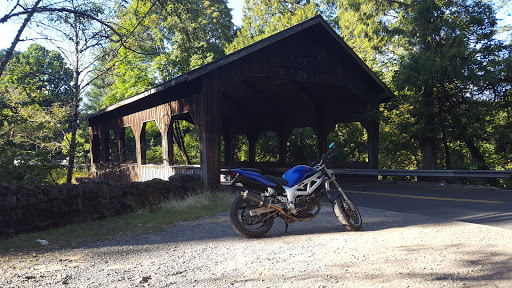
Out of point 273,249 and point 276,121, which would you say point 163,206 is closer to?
point 273,249

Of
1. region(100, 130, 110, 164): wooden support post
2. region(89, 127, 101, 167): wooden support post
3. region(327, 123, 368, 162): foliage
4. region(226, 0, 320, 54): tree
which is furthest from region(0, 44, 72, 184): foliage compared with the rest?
region(226, 0, 320, 54): tree

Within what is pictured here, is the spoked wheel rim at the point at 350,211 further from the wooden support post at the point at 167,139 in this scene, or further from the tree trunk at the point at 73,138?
the tree trunk at the point at 73,138

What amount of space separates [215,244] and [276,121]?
50.6 ft

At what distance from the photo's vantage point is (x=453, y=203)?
9.17 m

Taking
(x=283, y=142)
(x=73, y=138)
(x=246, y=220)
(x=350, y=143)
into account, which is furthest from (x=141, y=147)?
(x=246, y=220)

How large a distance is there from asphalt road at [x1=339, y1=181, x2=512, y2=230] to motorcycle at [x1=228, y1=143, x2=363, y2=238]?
2.64 m

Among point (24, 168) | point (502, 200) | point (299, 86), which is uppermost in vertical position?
point (299, 86)

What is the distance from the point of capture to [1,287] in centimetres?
398

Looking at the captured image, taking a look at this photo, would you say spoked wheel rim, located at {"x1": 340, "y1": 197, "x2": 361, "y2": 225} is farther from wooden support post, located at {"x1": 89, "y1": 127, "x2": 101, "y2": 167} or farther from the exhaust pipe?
wooden support post, located at {"x1": 89, "y1": 127, "x2": 101, "y2": 167}

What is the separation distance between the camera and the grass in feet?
21.2

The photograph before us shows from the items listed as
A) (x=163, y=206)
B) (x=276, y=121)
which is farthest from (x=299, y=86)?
(x=163, y=206)

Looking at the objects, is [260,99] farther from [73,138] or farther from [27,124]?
Answer: [27,124]

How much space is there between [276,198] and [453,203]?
556cm

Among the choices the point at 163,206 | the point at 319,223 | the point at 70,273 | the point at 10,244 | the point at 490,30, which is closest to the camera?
the point at 70,273
